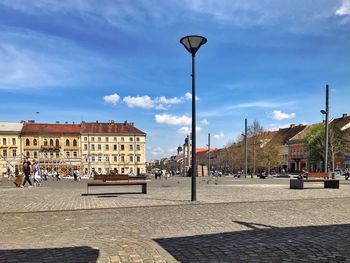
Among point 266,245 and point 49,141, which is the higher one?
point 49,141

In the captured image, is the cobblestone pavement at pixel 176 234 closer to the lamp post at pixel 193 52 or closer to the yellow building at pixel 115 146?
the lamp post at pixel 193 52

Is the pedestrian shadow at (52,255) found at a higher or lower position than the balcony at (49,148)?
lower

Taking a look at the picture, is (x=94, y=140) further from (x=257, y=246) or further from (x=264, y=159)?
(x=257, y=246)

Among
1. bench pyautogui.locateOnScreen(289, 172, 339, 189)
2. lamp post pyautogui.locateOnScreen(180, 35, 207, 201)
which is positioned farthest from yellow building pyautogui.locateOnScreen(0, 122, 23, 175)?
lamp post pyautogui.locateOnScreen(180, 35, 207, 201)

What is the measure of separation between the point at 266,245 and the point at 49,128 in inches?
4727

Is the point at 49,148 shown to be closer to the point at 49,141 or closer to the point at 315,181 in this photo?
the point at 49,141

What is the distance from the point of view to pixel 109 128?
12544 centimetres

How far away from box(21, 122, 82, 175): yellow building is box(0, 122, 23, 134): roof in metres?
1.35

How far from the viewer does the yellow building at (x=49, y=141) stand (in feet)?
381

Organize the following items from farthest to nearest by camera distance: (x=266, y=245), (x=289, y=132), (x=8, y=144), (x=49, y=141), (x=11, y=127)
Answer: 1. (x=289, y=132)
2. (x=49, y=141)
3. (x=11, y=127)
4. (x=8, y=144)
5. (x=266, y=245)

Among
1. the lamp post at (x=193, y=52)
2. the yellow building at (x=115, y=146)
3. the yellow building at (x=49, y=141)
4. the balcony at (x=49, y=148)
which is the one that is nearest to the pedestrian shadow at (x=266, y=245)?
the lamp post at (x=193, y=52)

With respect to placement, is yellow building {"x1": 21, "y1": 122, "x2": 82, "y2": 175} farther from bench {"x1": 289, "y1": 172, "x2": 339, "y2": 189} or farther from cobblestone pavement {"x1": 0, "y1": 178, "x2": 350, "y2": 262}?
cobblestone pavement {"x1": 0, "y1": 178, "x2": 350, "y2": 262}

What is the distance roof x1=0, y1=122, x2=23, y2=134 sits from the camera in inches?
4503

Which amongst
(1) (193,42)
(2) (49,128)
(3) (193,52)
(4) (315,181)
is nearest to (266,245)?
(1) (193,42)
